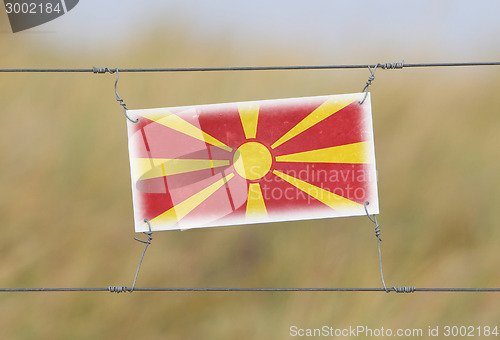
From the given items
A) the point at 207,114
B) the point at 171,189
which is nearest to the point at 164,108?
the point at 207,114

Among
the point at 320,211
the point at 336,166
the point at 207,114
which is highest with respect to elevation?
the point at 207,114

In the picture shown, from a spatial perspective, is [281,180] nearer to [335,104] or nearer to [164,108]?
[335,104]

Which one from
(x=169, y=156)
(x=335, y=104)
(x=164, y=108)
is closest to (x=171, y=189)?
(x=169, y=156)

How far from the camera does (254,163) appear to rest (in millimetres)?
2084

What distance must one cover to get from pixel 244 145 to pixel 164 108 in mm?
326

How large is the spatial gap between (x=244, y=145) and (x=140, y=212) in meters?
0.45

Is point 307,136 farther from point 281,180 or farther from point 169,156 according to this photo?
point 169,156

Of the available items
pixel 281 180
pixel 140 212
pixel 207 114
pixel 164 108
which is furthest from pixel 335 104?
pixel 140 212

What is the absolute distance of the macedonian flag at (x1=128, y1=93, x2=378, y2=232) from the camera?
207cm

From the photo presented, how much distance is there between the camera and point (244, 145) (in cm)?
209

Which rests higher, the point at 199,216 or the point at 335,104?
the point at 335,104

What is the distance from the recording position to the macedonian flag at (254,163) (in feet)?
6.79

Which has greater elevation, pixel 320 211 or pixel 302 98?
pixel 302 98

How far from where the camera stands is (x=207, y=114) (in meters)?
2.10
